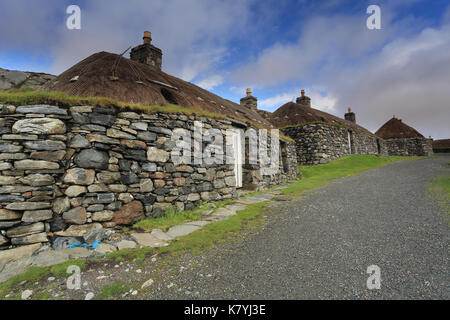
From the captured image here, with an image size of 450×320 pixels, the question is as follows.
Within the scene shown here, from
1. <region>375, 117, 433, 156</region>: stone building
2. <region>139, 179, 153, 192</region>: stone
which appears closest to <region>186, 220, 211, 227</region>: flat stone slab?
<region>139, 179, 153, 192</region>: stone

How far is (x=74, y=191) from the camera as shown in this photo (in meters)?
4.60

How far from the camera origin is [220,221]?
542 centimetres

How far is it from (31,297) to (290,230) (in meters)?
4.37

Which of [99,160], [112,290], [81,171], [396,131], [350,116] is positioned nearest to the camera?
[112,290]

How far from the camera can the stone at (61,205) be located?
4.41m

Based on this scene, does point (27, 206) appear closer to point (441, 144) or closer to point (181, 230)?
point (181, 230)

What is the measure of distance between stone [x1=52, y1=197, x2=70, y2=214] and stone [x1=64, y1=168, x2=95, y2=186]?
0.41 metres

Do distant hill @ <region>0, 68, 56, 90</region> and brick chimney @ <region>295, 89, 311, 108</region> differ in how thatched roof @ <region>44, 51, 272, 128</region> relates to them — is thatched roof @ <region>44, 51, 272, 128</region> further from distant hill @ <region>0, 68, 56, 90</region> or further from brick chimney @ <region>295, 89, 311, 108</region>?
brick chimney @ <region>295, 89, 311, 108</region>

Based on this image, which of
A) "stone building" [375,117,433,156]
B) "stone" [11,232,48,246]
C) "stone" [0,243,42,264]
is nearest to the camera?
"stone" [0,243,42,264]

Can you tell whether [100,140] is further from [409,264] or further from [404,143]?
[404,143]

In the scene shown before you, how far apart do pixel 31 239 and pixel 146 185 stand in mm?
2470

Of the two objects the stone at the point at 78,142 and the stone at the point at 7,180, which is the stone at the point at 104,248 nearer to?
the stone at the point at 7,180

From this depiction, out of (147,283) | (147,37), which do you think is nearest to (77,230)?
(147,283)

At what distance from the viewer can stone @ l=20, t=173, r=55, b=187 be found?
13.7 ft
